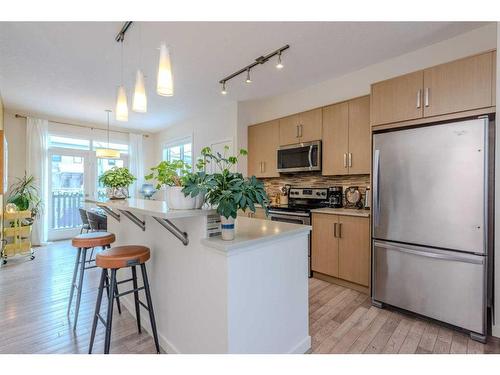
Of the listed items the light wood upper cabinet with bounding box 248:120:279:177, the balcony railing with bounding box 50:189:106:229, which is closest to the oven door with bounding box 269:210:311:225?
the light wood upper cabinet with bounding box 248:120:279:177

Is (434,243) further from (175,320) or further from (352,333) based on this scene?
(175,320)

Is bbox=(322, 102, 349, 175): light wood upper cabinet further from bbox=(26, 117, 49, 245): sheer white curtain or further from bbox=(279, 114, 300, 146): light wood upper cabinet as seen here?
bbox=(26, 117, 49, 245): sheer white curtain

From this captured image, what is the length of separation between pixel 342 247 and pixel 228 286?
6.56ft

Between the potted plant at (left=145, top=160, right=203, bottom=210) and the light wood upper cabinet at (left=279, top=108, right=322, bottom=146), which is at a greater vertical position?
the light wood upper cabinet at (left=279, top=108, right=322, bottom=146)

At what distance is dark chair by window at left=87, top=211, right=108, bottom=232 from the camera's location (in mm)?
3707

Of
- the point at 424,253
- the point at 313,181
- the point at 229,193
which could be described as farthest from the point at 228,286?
the point at 313,181

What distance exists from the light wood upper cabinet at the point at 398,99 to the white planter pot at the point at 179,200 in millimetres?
2057

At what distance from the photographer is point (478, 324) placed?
1.95 meters

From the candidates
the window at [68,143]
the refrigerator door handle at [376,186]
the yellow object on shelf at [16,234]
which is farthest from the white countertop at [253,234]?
the window at [68,143]

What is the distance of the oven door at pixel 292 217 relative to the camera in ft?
10.7

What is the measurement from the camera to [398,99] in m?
2.40

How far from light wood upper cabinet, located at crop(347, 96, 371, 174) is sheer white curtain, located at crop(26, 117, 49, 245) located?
5.77m
